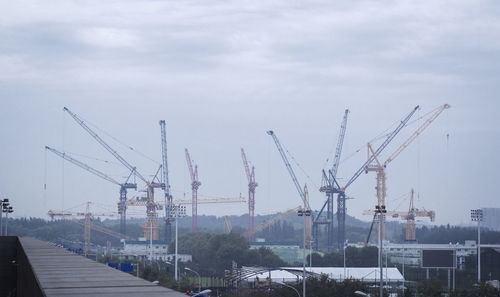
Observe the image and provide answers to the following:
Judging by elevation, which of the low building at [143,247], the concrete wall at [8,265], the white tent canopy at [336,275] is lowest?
the low building at [143,247]

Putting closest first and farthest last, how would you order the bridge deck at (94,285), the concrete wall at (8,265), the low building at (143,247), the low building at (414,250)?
the bridge deck at (94,285) < the concrete wall at (8,265) < the low building at (414,250) < the low building at (143,247)

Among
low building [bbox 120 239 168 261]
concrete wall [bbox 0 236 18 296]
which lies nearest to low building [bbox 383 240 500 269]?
low building [bbox 120 239 168 261]

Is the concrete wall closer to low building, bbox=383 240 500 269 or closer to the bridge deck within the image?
the bridge deck

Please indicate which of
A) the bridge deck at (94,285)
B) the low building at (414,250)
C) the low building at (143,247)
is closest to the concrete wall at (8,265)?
the bridge deck at (94,285)

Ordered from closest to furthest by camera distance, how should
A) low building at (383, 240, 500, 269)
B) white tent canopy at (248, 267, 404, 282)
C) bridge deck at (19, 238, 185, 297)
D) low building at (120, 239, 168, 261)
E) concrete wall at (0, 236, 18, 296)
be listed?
bridge deck at (19, 238, 185, 297) → concrete wall at (0, 236, 18, 296) → white tent canopy at (248, 267, 404, 282) → low building at (383, 240, 500, 269) → low building at (120, 239, 168, 261)

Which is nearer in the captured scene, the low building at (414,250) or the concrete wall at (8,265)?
the concrete wall at (8,265)

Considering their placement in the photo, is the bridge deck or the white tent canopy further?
the white tent canopy

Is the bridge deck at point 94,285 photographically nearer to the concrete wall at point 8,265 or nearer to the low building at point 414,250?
the concrete wall at point 8,265

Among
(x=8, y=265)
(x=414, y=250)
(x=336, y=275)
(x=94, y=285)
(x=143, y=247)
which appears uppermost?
(x=94, y=285)

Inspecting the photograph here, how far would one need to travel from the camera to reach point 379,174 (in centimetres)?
17738

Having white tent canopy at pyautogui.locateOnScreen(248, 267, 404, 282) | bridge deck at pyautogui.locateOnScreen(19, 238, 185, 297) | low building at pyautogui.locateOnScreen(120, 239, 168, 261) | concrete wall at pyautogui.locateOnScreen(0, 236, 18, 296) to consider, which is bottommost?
low building at pyautogui.locateOnScreen(120, 239, 168, 261)

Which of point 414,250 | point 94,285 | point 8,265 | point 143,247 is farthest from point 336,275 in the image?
point 143,247

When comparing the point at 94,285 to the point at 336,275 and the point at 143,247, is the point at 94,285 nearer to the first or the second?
the point at 336,275

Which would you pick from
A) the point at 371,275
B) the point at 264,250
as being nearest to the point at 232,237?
the point at 264,250
